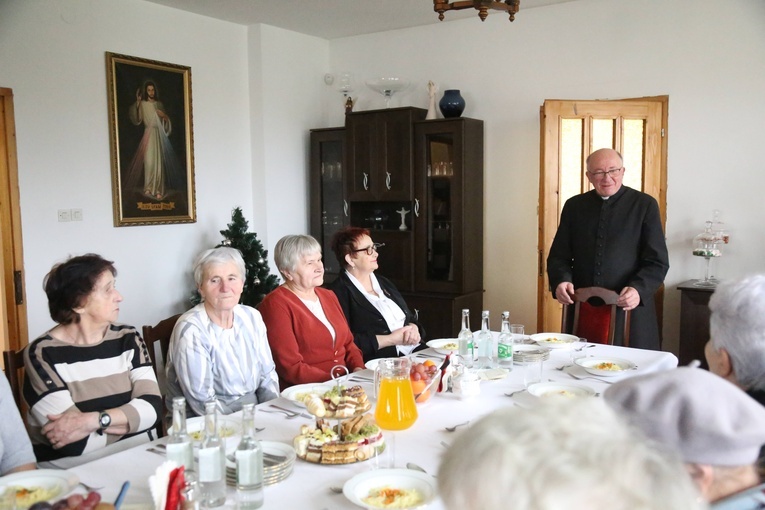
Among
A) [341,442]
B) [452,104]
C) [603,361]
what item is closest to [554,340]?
[603,361]

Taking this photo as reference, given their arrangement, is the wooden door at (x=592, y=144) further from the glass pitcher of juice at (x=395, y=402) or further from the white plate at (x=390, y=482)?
the white plate at (x=390, y=482)

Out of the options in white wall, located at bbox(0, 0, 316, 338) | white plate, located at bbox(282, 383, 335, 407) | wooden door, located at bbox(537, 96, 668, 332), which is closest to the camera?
white plate, located at bbox(282, 383, 335, 407)

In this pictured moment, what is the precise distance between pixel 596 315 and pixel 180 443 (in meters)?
2.43

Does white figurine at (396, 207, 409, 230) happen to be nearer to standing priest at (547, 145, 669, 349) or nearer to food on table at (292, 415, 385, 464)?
standing priest at (547, 145, 669, 349)

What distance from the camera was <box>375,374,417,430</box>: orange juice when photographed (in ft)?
5.87

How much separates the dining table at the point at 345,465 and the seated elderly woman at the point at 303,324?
312mm

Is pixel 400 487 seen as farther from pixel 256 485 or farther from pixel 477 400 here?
pixel 477 400

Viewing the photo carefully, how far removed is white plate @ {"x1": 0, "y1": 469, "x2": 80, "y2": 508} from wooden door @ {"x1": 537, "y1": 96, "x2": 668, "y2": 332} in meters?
3.58

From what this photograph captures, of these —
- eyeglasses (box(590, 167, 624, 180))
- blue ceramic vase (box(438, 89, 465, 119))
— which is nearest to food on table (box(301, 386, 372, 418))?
eyeglasses (box(590, 167, 624, 180))

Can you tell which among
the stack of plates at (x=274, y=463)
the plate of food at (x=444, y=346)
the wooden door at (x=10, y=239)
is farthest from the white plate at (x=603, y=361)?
the wooden door at (x=10, y=239)

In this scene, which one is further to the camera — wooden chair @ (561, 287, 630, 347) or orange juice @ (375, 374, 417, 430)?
wooden chair @ (561, 287, 630, 347)

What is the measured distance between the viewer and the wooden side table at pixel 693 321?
4250mm

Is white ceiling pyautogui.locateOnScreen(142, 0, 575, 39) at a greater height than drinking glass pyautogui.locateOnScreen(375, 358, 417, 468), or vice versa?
white ceiling pyautogui.locateOnScreen(142, 0, 575, 39)

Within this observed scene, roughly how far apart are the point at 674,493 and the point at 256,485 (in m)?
1.00
